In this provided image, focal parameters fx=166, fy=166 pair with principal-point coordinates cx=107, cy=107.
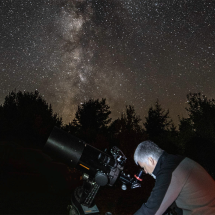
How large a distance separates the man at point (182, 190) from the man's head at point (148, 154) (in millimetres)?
144

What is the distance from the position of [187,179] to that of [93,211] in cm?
129

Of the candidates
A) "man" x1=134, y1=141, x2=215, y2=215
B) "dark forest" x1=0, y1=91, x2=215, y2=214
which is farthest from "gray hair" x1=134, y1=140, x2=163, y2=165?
"dark forest" x1=0, y1=91, x2=215, y2=214

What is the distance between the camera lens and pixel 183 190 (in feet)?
4.47

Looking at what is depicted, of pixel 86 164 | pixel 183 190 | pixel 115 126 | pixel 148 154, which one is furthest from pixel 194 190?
pixel 115 126

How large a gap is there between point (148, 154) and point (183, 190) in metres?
0.42

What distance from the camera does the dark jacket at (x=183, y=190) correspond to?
1.29 m

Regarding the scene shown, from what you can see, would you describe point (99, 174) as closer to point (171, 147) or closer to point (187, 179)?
point (187, 179)

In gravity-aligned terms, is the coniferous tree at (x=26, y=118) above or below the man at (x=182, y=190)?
below

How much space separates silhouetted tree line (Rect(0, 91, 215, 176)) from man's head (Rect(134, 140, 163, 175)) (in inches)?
221

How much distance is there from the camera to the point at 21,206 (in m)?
5.03

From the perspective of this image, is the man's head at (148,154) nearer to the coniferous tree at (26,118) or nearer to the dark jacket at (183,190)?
the dark jacket at (183,190)

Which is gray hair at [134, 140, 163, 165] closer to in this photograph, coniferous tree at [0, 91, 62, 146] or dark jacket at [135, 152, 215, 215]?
dark jacket at [135, 152, 215, 215]

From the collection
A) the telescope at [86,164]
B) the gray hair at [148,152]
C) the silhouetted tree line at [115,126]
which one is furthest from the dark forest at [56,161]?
the gray hair at [148,152]

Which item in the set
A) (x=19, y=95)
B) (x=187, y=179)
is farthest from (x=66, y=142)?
(x=19, y=95)
